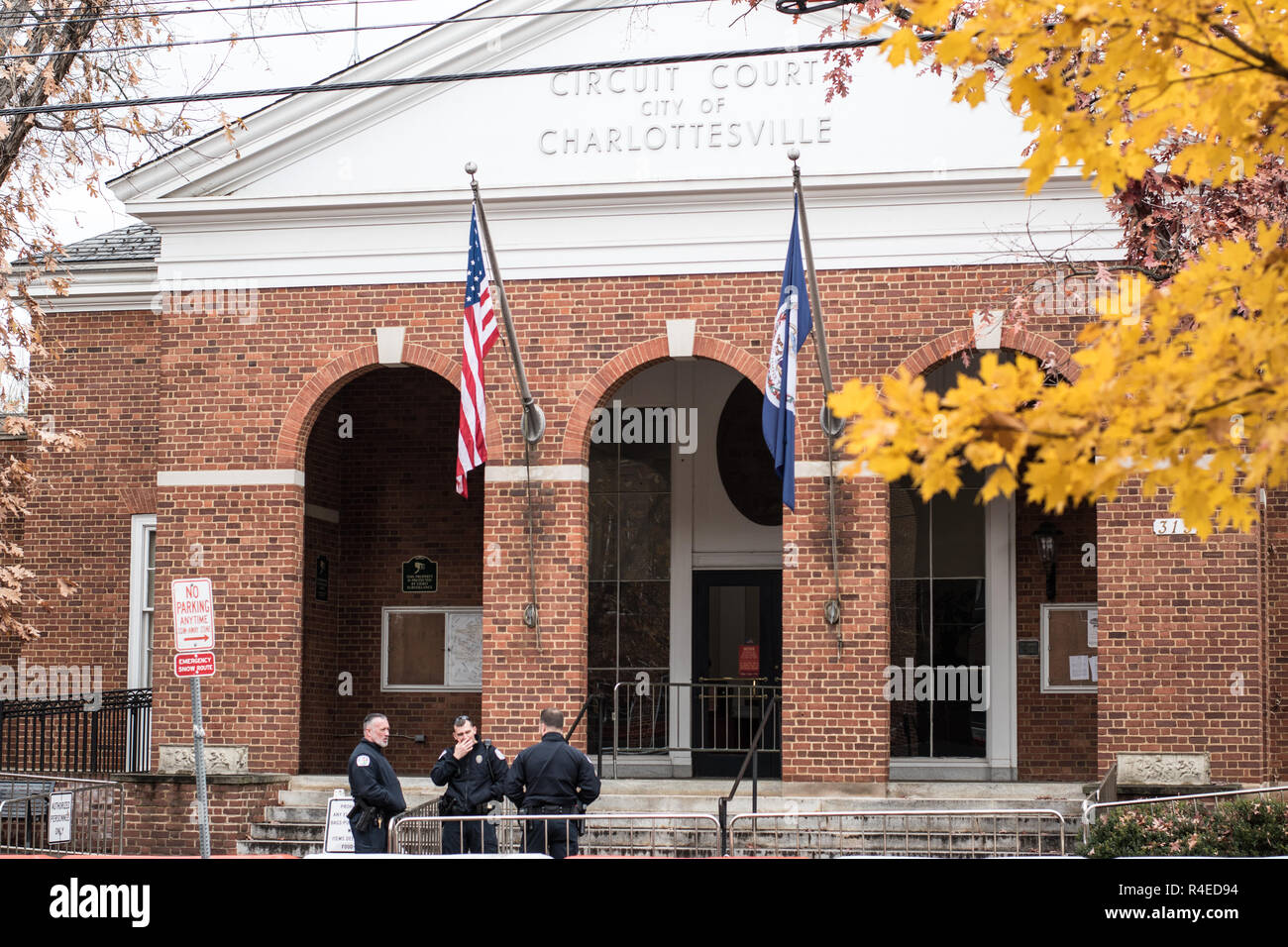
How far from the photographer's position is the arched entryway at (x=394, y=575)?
20219 mm

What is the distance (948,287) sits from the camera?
54.4ft

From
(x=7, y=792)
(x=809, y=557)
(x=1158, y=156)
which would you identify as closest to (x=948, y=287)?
(x=809, y=557)

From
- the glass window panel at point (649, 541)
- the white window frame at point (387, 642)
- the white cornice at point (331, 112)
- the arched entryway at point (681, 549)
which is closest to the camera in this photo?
the white cornice at point (331, 112)

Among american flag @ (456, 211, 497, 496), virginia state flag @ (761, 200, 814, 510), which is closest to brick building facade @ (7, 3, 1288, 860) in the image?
american flag @ (456, 211, 497, 496)

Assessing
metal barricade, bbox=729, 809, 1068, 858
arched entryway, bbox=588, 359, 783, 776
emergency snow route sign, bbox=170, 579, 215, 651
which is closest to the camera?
emergency snow route sign, bbox=170, 579, 215, 651

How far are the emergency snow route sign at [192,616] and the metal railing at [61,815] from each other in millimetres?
3207

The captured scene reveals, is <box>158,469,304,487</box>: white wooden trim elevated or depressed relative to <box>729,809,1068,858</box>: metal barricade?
elevated

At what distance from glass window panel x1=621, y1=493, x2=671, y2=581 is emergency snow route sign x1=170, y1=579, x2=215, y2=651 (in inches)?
289

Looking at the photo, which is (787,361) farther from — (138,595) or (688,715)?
(138,595)

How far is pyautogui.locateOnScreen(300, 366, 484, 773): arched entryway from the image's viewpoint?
796 inches

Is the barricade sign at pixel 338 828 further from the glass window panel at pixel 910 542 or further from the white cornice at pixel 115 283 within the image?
the white cornice at pixel 115 283

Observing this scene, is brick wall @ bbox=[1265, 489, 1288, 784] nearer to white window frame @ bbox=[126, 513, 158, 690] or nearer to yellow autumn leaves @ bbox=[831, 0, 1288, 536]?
yellow autumn leaves @ bbox=[831, 0, 1288, 536]
